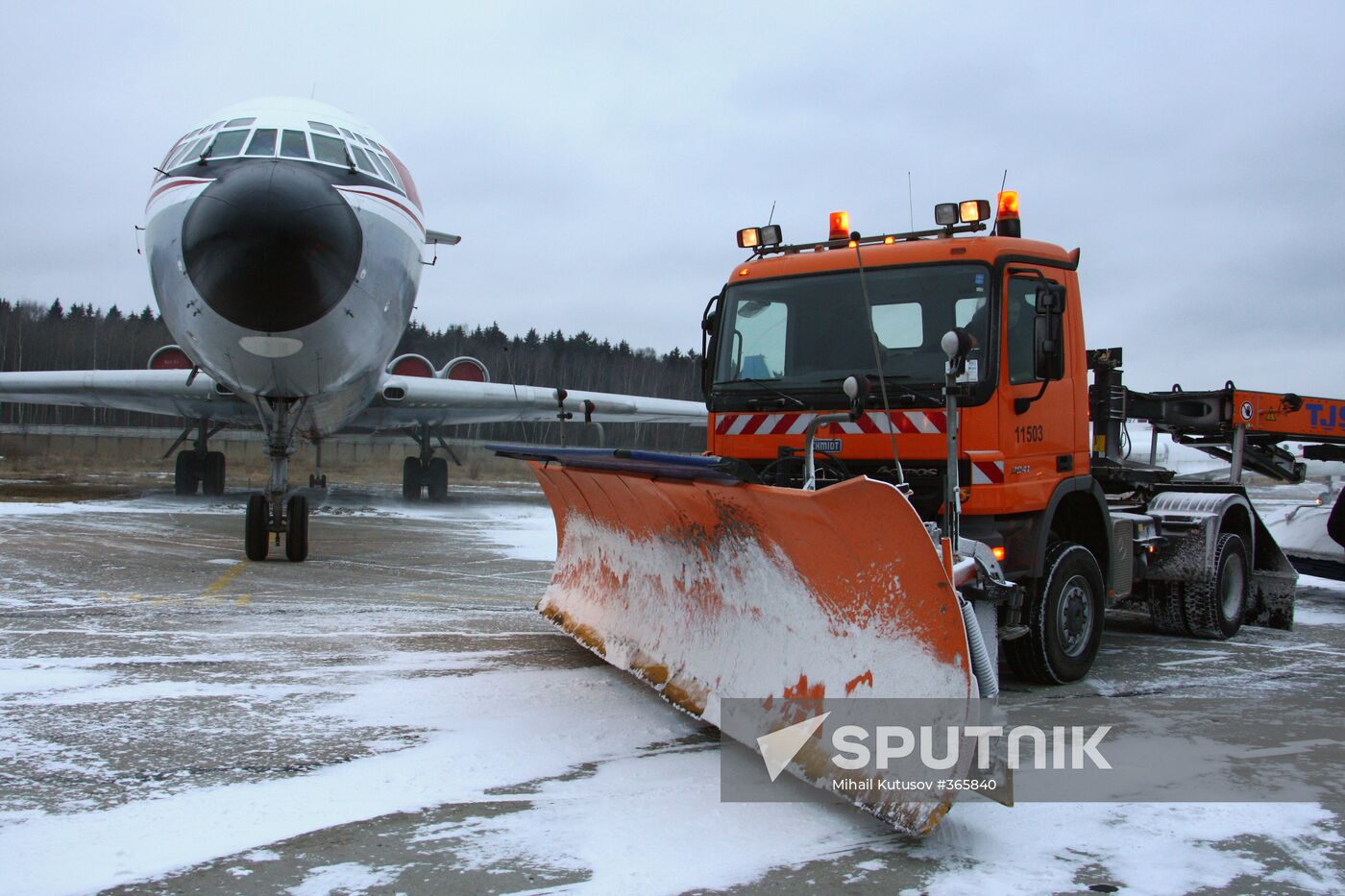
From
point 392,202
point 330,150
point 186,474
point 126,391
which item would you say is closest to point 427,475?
point 186,474

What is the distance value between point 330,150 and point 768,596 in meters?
8.60

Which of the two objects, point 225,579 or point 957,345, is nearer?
point 957,345

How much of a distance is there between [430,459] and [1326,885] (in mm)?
20801

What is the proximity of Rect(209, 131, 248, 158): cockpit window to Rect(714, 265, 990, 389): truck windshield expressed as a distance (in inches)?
260

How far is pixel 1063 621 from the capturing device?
19.5 ft

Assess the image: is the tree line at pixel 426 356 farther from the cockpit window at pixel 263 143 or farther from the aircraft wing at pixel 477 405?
the cockpit window at pixel 263 143

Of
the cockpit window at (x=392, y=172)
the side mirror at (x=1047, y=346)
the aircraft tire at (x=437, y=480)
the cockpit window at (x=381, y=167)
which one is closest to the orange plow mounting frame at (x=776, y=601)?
the side mirror at (x=1047, y=346)

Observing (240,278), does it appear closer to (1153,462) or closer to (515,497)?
(1153,462)

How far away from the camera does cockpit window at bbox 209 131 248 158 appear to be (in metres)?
10.7

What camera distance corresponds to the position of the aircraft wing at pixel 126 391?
52.5 ft

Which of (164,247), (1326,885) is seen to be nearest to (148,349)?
(164,247)

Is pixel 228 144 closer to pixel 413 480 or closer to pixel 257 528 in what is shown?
pixel 257 528

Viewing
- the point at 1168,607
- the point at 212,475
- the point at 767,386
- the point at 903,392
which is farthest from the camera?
the point at 212,475

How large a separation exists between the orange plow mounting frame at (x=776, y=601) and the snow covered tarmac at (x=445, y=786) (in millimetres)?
267
